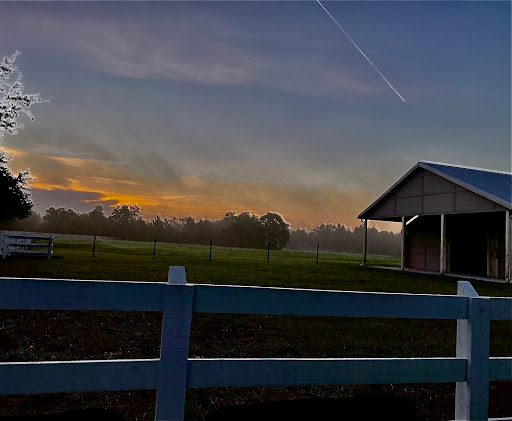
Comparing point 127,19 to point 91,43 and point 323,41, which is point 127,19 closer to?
point 91,43

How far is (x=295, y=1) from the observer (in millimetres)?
8672

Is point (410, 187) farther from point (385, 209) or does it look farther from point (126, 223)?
point (126, 223)

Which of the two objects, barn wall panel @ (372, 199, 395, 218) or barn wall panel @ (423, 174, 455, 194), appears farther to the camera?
barn wall panel @ (372, 199, 395, 218)

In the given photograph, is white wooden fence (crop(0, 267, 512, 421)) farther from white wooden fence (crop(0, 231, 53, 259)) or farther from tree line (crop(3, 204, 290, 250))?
tree line (crop(3, 204, 290, 250))

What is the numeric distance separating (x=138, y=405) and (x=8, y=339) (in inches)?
133

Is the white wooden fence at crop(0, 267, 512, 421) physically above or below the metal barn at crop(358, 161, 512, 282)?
below

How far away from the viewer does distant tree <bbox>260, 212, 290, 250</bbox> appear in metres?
78.4

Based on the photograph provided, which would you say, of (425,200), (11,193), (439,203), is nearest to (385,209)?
(425,200)

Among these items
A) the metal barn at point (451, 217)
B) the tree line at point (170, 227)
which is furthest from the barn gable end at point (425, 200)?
the tree line at point (170, 227)

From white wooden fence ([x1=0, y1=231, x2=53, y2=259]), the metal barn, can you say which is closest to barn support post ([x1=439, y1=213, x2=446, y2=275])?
the metal barn

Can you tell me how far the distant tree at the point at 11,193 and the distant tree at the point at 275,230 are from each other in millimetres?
43394

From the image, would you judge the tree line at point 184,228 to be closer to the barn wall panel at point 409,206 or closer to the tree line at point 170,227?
the tree line at point 170,227

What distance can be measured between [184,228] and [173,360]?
244 feet

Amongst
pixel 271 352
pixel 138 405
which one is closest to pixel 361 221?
pixel 271 352
